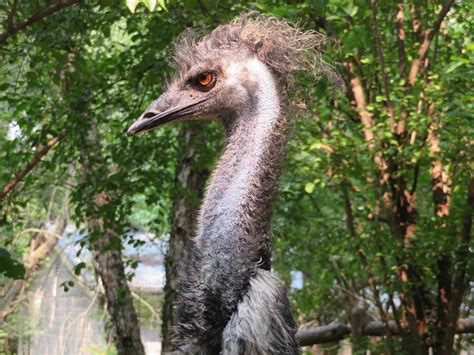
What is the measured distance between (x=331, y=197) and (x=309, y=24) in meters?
5.13

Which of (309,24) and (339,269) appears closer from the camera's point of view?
(309,24)

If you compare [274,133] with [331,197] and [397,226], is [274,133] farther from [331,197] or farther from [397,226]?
[331,197]

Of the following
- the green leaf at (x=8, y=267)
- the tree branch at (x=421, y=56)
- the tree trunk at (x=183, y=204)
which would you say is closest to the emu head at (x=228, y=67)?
the green leaf at (x=8, y=267)

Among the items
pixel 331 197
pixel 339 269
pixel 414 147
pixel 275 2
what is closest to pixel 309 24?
pixel 275 2

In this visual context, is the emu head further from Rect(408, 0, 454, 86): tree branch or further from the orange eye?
Rect(408, 0, 454, 86): tree branch

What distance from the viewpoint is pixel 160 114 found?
303cm

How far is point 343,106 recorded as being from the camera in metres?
6.93

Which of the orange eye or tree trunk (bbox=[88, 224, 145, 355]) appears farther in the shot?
tree trunk (bbox=[88, 224, 145, 355])

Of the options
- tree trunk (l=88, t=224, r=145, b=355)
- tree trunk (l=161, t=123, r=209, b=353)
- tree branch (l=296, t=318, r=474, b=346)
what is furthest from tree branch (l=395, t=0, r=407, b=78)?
tree trunk (l=88, t=224, r=145, b=355)

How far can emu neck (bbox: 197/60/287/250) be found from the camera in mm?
2775

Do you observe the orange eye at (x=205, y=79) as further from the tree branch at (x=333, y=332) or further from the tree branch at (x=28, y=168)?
the tree branch at (x=333, y=332)

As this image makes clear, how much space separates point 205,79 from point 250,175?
48 cm

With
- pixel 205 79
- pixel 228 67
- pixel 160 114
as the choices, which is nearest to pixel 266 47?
pixel 228 67

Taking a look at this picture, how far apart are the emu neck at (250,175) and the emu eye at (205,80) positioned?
0.17 meters
